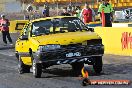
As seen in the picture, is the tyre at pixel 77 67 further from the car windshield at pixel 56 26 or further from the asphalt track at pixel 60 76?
the car windshield at pixel 56 26

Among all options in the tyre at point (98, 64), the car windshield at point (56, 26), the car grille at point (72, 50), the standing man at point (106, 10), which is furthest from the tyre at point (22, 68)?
the standing man at point (106, 10)

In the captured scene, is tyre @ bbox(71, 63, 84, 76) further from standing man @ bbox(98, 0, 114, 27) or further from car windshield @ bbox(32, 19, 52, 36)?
standing man @ bbox(98, 0, 114, 27)

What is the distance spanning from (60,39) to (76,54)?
547mm

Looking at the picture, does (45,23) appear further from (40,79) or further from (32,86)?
(32,86)

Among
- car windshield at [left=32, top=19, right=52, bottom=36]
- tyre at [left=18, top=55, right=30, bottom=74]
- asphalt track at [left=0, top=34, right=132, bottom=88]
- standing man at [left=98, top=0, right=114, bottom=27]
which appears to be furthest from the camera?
standing man at [left=98, top=0, right=114, bottom=27]

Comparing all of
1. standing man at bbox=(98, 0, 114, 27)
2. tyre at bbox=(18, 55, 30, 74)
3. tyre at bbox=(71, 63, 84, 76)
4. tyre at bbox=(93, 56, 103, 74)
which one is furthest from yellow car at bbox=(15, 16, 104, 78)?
standing man at bbox=(98, 0, 114, 27)

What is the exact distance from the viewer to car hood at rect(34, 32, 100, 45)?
12.1 meters

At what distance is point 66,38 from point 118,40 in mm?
6690

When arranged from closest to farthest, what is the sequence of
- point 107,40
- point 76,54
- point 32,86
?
point 32,86, point 76,54, point 107,40

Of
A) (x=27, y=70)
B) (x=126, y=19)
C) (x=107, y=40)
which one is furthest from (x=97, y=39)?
(x=126, y=19)

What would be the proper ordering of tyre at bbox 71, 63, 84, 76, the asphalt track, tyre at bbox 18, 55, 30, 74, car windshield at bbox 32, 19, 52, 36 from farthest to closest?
1. tyre at bbox 18, 55, 30, 74
2. tyre at bbox 71, 63, 84, 76
3. car windshield at bbox 32, 19, 52, 36
4. the asphalt track

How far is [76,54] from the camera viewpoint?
1210 cm

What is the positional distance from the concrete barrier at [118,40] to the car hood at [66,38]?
535cm

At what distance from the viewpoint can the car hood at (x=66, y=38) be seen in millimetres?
12086
